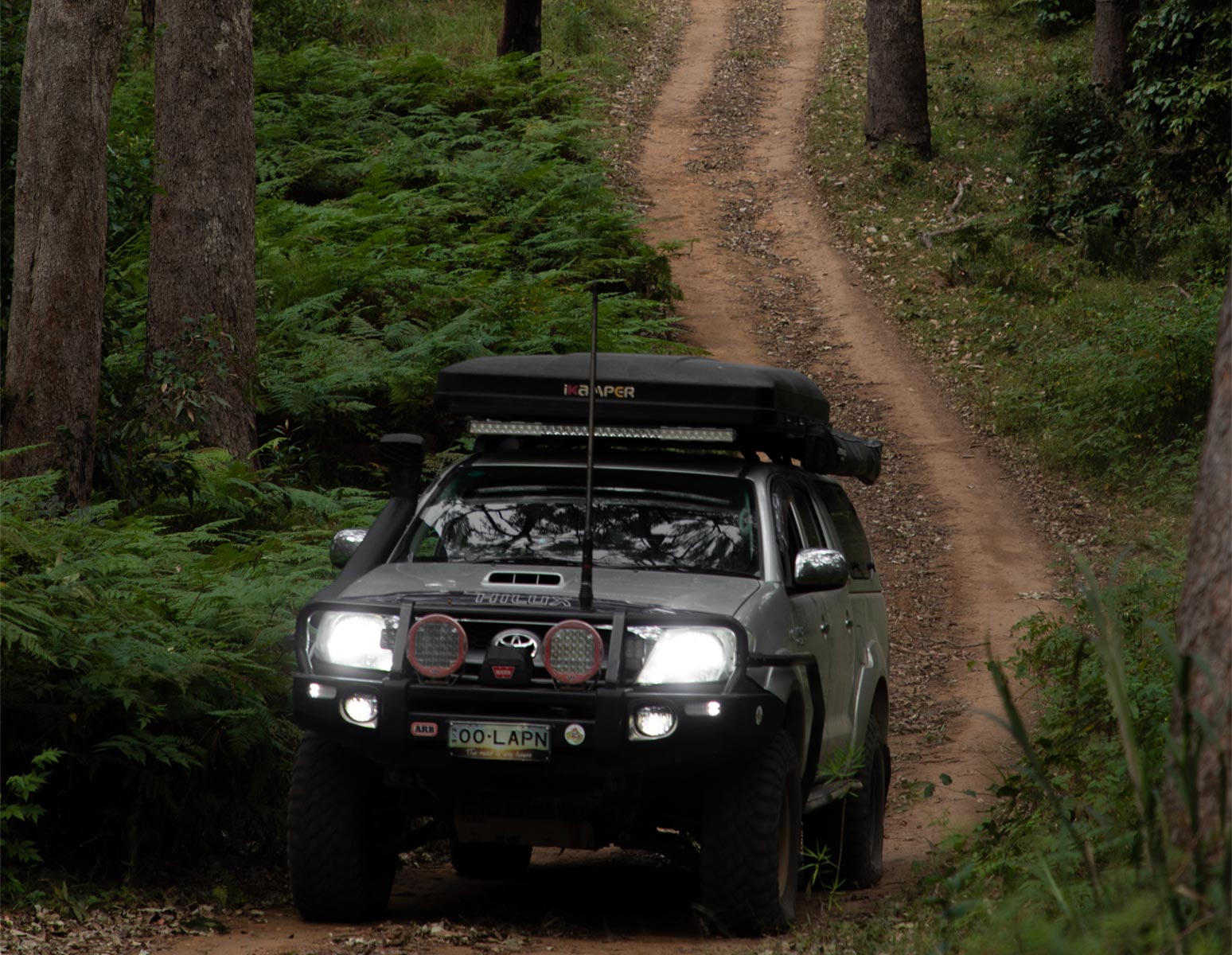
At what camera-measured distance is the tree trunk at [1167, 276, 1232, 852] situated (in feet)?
11.4

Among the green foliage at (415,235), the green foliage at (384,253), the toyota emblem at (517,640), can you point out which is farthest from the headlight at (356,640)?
the green foliage at (415,235)

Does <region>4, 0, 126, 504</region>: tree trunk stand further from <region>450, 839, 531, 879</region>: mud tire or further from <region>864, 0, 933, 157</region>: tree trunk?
<region>864, 0, 933, 157</region>: tree trunk

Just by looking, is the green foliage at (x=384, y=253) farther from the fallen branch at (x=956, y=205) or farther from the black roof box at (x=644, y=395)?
the fallen branch at (x=956, y=205)

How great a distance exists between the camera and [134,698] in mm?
5938

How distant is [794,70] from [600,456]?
2875cm

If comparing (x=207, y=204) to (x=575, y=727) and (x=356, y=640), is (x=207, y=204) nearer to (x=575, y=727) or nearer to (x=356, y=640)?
(x=356, y=640)

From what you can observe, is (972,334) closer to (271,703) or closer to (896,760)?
(896,760)

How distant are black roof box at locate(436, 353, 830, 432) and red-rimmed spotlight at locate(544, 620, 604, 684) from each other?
4.61 feet

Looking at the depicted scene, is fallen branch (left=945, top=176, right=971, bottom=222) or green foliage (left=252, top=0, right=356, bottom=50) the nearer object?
fallen branch (left=945, top=176, right=971, bottom=222)

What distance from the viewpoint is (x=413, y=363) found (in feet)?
44.4

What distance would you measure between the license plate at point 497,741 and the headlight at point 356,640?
0.44 metres

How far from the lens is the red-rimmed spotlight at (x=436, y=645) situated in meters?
5.39

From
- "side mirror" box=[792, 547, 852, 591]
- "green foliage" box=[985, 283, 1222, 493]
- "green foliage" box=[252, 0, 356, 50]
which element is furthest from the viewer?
"green foliage" box=[252, 0, 356, 50]

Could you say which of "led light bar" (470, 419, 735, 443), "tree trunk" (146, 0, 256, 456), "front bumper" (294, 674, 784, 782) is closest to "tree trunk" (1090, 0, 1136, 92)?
"tree trunk" (146, 0, 256, 456)
